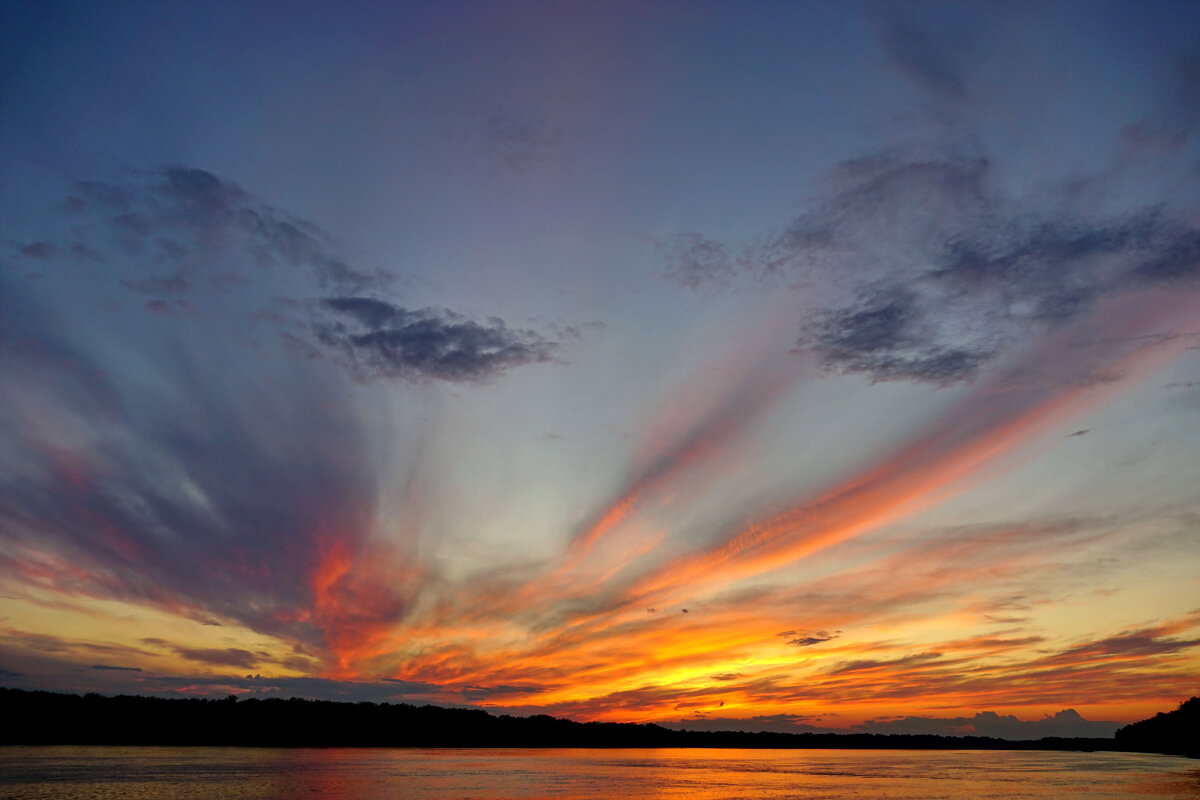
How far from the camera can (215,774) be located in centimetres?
10194

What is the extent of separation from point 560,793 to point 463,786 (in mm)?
15935

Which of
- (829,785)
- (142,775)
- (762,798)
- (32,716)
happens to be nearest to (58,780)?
(142,775)

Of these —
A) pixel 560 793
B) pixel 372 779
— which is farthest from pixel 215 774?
pixel 560 793

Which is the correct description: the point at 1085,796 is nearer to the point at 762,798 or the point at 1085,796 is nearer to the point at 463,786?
the point at 762,798

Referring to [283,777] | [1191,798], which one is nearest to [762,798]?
[1191,798]

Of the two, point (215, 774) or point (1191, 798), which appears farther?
point (215, 774)

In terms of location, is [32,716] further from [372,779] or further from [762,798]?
[762,798]

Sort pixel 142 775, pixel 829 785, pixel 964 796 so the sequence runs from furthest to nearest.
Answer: pixel 829 785 < pixel 142 775 < pixel 964 796

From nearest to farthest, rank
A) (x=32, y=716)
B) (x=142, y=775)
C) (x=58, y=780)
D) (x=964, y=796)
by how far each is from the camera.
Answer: (x=58, y=780), (x=964, y=796), (x=142, y=775), (x=32, y=716)

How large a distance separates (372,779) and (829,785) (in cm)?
6965

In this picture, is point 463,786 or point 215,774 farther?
point 215,774

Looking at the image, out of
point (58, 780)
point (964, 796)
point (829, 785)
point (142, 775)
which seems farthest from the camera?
point (829, 785)

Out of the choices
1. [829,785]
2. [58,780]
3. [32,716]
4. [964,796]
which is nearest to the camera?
[58,780]

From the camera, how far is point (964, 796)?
91.6 metres
